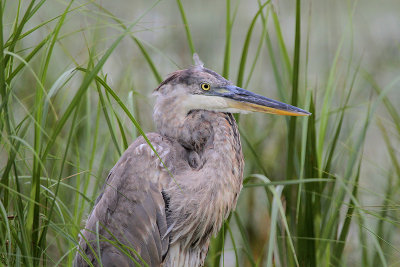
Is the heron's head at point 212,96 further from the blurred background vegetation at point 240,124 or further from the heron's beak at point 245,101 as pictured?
the blurred background vegetation at point 240,124

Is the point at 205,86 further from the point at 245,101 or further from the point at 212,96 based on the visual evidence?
the point at 245,101

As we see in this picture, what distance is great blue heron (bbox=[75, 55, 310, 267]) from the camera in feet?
8.27

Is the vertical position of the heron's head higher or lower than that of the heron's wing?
higher

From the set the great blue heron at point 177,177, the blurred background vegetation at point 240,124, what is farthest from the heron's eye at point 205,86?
the blurred background vegetation at point 240,124

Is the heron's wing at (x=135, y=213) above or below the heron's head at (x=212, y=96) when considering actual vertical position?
below

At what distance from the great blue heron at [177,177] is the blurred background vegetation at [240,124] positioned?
0.40 ft

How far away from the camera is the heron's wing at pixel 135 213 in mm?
2512

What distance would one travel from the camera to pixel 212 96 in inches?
102

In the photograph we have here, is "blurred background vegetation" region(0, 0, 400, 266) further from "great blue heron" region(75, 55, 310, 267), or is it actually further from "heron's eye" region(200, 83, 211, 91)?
"heron's eye" region(200, 83, 211, 91)

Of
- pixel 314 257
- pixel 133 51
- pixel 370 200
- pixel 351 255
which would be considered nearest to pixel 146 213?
pixel 314 257

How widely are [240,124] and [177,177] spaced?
170 cm

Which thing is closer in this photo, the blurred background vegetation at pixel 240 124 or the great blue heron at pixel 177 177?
the blurred background vegetation at pixel 240 124

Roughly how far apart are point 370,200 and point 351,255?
73cm

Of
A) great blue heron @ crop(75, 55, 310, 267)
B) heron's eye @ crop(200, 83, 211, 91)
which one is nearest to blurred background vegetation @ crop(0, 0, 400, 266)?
great blue heron @ crop(75, 55, 310, 267)
